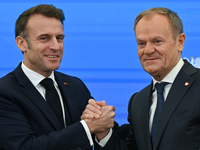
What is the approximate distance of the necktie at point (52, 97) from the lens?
7.63 feet

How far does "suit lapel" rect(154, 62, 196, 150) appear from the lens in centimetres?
203

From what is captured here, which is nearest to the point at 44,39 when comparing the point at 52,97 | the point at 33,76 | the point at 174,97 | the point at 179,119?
the point at 33,76

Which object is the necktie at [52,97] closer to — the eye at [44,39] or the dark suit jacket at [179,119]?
the eye at [44,39]

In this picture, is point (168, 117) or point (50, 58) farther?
point (50, 58)

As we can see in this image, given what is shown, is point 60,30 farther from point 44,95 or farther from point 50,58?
point 44,95

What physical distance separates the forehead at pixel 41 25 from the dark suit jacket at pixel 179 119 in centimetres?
100

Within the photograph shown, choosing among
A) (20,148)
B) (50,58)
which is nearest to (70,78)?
Result: (50,58)

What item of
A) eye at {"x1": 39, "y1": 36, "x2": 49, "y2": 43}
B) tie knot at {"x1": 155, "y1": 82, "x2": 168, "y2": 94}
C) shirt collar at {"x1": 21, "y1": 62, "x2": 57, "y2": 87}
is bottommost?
tie knot at {"x1": 155, "y1": 82, "x2": 168, "y2": 94}

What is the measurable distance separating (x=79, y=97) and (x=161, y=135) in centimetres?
88

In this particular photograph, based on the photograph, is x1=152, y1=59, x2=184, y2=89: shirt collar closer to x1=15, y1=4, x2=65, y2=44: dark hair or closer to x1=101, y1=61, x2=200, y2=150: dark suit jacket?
x1=101, y1=61, x2=200, y2=150: dark suit jacket

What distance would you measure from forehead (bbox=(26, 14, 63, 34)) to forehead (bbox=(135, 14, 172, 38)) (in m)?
0.71

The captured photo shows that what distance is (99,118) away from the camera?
235 centimetres

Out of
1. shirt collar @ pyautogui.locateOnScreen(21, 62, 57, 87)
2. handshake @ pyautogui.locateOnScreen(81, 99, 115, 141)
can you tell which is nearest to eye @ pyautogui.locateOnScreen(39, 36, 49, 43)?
shirt collar @ pyautogui.locateOnScreen(21, 62, 57, 87)

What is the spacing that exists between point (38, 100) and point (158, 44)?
1.02 meters
